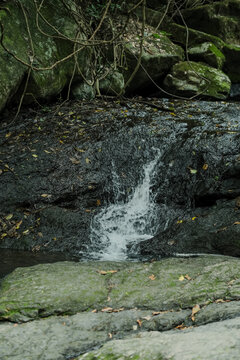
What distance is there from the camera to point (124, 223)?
20.2 ft

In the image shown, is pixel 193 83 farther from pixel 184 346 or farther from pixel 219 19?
pixel 184 346

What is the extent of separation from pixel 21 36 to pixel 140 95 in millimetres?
4616

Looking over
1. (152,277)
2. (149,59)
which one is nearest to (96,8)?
(149,59)

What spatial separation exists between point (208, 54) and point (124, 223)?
865cm

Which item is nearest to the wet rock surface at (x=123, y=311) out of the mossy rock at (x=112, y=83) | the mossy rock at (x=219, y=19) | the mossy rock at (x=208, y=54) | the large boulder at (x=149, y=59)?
the mossy rock at (x=112, y=83)

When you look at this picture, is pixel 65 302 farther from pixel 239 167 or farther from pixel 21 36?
pixel 21 36

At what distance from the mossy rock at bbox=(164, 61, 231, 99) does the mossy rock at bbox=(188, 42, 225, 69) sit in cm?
113

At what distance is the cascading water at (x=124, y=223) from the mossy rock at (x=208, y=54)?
7171mm

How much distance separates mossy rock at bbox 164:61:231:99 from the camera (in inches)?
420

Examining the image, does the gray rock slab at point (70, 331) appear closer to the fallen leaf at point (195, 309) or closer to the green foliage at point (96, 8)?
the fallen leaf at point (195, 309)

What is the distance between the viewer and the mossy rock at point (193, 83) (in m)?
10.7

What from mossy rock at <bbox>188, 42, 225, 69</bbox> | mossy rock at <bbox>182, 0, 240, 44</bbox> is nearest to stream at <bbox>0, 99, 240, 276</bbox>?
mossy rock at <bbox>188, 42, 225, 69</bbox>

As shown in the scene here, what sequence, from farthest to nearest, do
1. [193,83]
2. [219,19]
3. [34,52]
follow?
[219,19]
[193,83]
[34,52]

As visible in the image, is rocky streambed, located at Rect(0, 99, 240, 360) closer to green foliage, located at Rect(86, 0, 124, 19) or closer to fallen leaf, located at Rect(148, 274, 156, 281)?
fallen leaf, located at Rect(148, 274, 156, 281)
